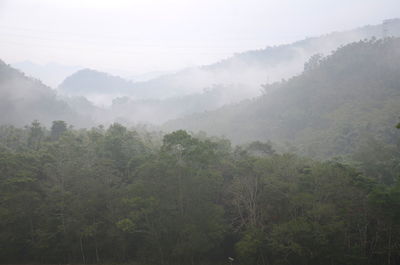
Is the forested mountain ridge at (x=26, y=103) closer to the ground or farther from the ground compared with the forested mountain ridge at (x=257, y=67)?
closer to the ground

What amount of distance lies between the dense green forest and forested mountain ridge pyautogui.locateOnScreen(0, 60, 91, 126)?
57763mm

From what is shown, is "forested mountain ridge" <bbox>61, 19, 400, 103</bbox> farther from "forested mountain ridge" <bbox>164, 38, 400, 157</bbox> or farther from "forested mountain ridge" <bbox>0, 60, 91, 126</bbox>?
"forested mountain ridge" <bbox>0, 60, 91, 126</bbox>

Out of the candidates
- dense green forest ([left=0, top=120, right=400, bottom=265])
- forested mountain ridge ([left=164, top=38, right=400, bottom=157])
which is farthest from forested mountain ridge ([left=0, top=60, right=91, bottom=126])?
dense green forest ([left=0, top=120, right=400, bottom=265])

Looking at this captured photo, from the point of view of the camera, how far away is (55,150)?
22.2 meters

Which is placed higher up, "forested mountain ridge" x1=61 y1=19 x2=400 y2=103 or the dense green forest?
"forested mountain ridge" x1=61 y1=19 x2=400 y2=103

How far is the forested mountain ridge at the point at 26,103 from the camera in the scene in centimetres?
7140

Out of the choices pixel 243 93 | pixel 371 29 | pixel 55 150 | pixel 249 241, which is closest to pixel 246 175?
pixel 249 241

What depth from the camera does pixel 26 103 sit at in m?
76.2

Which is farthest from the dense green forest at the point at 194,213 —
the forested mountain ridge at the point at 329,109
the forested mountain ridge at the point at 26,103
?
the forested mountain ridge at the point at 26,103

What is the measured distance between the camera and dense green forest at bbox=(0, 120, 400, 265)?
55.1 ft

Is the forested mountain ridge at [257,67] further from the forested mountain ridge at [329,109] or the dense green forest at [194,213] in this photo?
the dense green forest at [194,213]

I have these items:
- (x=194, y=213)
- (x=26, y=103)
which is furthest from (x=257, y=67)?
(x=194, y=213)

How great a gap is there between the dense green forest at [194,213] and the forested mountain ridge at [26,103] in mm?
57763

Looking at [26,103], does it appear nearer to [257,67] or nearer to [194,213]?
[194,213]
